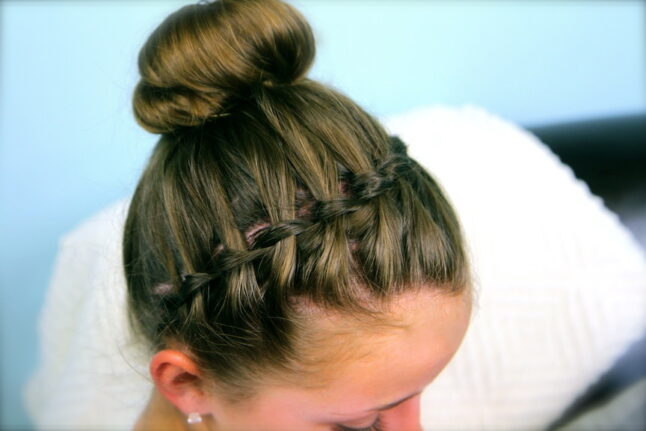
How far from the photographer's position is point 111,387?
925mm

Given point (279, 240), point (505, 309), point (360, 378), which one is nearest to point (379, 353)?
point (360, 378)

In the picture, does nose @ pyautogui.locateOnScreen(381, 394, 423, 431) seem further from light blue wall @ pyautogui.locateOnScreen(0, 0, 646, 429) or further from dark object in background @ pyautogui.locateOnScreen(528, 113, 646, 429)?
light blue wall @ pyautogui.locateOnScreen(0, 0, 646, 429)

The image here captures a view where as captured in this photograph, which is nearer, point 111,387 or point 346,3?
point 111,387

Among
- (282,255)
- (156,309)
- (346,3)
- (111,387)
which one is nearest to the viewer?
(282,255)

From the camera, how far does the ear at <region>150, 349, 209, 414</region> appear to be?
0.60 m

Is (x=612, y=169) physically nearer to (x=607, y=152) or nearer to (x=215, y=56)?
(x=607, y=152)

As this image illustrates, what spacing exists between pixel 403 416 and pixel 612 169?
62 centimetres

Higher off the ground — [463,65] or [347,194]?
[463,65]

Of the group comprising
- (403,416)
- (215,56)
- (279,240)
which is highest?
(215,56)

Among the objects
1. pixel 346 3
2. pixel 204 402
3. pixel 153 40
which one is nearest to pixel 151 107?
pixel 153 40

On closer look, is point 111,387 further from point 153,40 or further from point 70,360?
point 153,40

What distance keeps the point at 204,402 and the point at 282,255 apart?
24 centimetres

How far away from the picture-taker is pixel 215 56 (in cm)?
58

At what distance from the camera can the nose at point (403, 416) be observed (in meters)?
0.63
